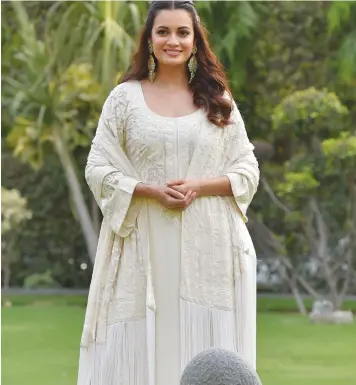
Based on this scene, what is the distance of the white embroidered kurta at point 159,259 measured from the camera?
127 inches

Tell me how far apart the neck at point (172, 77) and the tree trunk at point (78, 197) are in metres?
8.65

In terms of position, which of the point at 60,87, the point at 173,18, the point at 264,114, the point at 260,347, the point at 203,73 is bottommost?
the point at 260,347

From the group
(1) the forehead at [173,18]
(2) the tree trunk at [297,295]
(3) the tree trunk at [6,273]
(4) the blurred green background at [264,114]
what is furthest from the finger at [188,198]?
(3) the tree trunk at [6,273]

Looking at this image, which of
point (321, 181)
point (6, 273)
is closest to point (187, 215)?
point (321, 181)

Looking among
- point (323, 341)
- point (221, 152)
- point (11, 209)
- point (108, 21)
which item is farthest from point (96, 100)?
point (221, 152)

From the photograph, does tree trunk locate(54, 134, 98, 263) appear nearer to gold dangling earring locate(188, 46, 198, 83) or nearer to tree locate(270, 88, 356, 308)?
tree locate(270, 88, 356, 308)

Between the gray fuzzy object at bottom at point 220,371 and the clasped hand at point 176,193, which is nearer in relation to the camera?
the gray fuzzy object at bottom at point 220,371

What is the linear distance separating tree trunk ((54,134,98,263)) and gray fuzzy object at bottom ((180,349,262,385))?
1001cm

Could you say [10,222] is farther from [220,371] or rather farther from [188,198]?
[220,371]

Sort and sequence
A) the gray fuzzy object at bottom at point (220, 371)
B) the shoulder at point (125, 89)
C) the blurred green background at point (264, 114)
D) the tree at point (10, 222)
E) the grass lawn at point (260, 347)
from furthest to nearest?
the tree at point (10, 222), the blurred green background at point (264, 114), the grass lawn at point (260, 347), the shoulder at point (125, 89), the gray fuzzy object at bottom at point (220, 371)

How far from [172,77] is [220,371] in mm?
1478

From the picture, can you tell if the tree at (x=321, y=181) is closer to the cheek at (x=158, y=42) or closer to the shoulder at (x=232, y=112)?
the shoulder at (x=232, y=112)

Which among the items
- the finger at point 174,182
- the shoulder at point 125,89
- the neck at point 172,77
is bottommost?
the finger at point 174,182

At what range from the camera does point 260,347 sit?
9.43 meters
